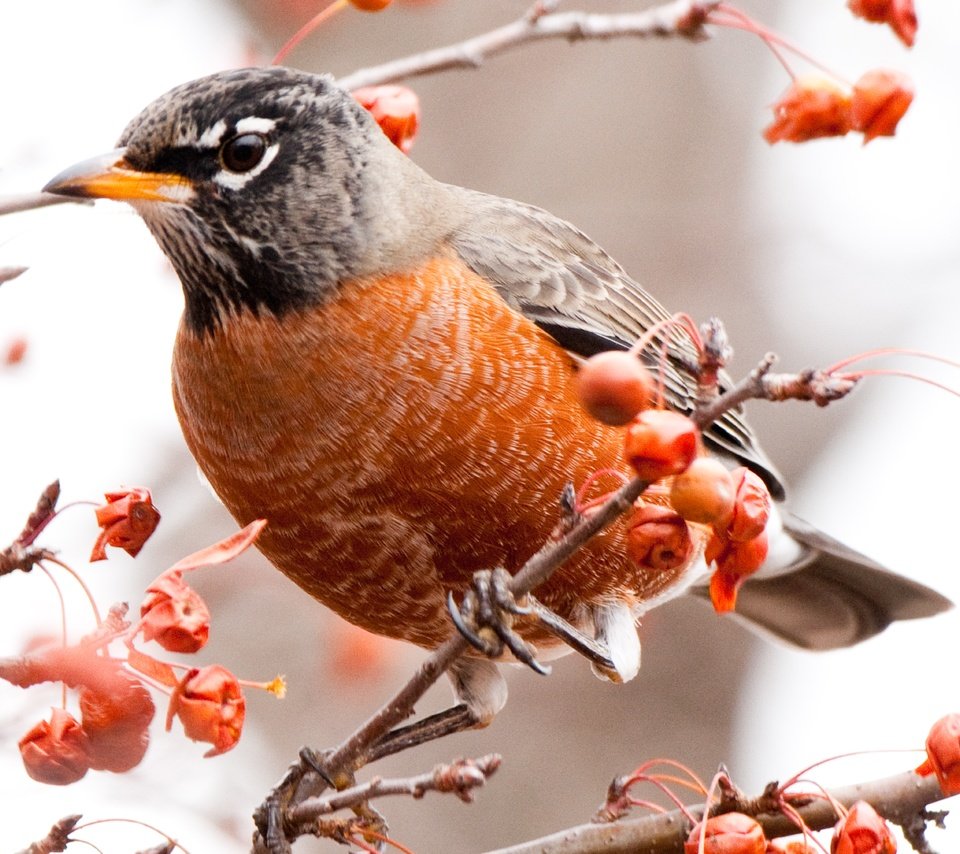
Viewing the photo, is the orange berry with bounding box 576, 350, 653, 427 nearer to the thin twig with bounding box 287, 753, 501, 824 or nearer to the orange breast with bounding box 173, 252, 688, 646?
the thin twig with bounding box 287, 753, 501, 824

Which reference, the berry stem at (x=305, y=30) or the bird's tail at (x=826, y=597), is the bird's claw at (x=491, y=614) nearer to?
the berry stem at (x=305, y=30)

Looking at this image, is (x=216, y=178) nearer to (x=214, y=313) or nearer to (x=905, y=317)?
(x=214, y=313)

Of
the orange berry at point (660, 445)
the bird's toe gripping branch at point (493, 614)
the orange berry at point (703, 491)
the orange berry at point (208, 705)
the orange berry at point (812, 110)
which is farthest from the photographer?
the orange berry at point (812, 110)

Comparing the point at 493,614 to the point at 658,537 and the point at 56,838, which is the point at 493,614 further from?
the point at 56,838

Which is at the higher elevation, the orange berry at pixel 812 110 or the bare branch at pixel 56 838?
the orange berry at pixel 812 110

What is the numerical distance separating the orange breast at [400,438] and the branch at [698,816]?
770 millimetres

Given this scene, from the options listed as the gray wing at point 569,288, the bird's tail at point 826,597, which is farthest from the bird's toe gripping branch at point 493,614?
the bird's tail at point 826,597

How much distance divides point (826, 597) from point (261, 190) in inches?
106

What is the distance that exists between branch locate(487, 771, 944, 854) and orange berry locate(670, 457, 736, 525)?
83 centimetres

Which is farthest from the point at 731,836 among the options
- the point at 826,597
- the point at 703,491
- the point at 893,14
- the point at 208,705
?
the point at 826,597

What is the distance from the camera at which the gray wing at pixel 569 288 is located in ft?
11.7

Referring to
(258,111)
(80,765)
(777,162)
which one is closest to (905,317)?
(777,162)

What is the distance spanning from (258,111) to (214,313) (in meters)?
0.52

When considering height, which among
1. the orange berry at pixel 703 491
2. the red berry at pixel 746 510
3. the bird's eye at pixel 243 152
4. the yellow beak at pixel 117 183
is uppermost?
the yellow beak at pixel 117 183
